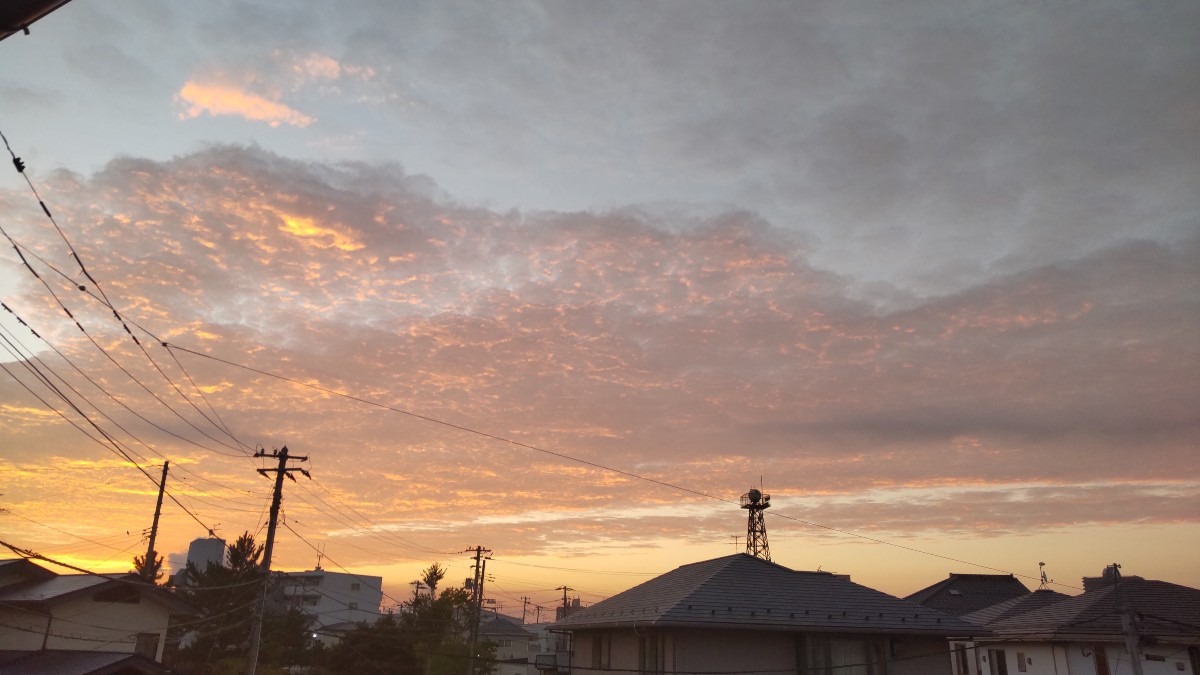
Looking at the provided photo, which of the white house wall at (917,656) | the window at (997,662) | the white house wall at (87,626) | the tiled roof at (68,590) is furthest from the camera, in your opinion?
the window at (997,662)

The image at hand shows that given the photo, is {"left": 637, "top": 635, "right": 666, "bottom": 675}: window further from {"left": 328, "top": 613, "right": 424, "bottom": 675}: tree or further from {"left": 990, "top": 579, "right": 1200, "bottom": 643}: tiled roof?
{"left": 328, "top": 613, "right": 424, "bottom": 675}: tree

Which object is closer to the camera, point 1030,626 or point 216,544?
point 1030,626

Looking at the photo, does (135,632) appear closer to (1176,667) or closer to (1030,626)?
(1030,626)

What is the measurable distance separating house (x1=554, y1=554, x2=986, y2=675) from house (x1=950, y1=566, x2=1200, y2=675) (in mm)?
3045

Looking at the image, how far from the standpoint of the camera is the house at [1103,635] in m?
31.5

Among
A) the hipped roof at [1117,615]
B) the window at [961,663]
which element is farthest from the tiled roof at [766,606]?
the window at [961,663]

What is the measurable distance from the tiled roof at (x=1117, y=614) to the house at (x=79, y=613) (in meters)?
44.6

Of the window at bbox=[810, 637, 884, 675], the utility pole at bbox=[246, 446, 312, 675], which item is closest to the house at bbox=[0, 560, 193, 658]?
the utility pole at bbox=[246, 446, 312, 675]

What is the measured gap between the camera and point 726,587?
28.2m

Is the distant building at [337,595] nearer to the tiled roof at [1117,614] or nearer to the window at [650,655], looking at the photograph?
the window at [650,655]

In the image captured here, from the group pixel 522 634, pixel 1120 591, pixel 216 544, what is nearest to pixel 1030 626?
pixel 1120 591

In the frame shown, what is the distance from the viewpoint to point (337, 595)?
105 meters

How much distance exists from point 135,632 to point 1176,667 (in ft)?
162

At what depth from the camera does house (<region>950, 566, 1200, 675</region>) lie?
104 feet
